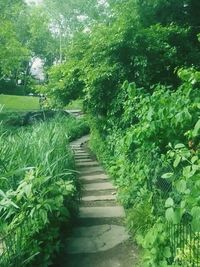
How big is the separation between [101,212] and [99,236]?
0.91 meters

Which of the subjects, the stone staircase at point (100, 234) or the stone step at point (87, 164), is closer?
the stone staircase at point (100, 234)

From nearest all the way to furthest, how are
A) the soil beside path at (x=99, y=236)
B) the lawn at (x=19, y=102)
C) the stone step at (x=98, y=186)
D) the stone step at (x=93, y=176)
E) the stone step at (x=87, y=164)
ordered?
1. the soil beside path at (x=99, y=236)
2. the stone step at (x=98, y=186)
3. the stone step at (x=93, y=176)
4. the stone step at (x=87, y=164)
5. the lawn at (x=19, y=102)

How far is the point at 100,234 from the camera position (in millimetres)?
5012

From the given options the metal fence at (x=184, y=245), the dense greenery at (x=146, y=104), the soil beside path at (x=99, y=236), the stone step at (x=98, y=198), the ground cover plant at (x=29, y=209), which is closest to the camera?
the metal fence at (x=184, y=245)

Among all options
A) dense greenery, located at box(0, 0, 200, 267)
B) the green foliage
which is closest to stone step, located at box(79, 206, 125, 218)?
dense greenery, located at box(0, 0, 200, 267)

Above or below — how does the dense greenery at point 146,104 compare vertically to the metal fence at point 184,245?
above

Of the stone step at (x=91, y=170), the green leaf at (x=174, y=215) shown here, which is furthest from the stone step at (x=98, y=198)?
the green leaf at (x=174, y=215)

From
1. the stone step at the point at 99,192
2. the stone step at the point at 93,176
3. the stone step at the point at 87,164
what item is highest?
the stone step at the point at 99,192

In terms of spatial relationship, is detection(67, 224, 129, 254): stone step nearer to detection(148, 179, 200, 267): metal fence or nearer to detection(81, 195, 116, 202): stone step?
detection(148, 179, 200, 267): metal fence

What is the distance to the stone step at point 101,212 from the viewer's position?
5.70 meters

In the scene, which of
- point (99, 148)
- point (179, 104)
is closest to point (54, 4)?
point (99, 148)

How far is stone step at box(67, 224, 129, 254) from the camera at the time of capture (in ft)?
15.1

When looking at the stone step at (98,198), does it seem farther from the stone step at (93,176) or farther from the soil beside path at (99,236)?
the stone step at (93,176)

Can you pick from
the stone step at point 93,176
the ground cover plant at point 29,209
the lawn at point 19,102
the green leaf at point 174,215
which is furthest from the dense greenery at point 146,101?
the lawn at point 19,102
